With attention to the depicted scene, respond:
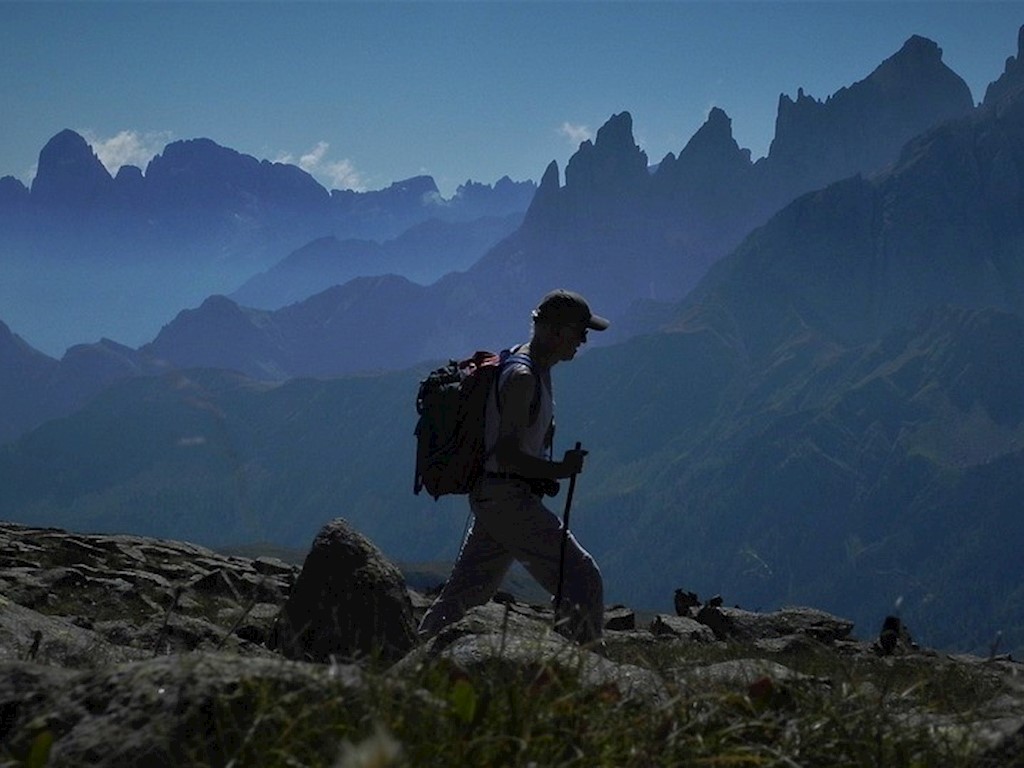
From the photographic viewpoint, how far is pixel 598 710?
408 cm

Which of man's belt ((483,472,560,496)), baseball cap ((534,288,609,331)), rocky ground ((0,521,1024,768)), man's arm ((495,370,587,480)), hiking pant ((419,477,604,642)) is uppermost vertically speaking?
baseball cap ((534,288,609,331))

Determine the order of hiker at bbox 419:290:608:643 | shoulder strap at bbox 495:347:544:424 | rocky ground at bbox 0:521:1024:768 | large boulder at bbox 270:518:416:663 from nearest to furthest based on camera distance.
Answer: rocky ground at bbox 0:521:1024:768 → hiker at bbox 419:290:608:643 → shoulder strap at bbox 495:347:544:424 → large boulder at bbox 270:518:416:663

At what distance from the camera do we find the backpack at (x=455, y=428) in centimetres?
992

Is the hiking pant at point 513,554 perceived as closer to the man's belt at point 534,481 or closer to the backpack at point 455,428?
the man's belt at point 534,481

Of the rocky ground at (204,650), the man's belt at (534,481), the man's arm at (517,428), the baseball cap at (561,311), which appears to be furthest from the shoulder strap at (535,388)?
the rocky ground at (204,650)

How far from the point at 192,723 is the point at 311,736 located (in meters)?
0.40

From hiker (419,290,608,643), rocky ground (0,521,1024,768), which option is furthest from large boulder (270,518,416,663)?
hiker (419,290,608,643)

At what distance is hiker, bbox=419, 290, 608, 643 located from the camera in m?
9.55

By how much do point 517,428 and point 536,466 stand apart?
1.13 feet

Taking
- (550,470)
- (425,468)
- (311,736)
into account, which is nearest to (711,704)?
(311,736)

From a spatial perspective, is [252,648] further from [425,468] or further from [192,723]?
[192,723]

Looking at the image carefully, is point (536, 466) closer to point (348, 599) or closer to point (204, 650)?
point (348, 599)

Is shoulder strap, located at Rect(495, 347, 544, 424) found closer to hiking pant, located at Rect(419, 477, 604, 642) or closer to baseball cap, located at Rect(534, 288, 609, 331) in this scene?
baseball cap, located at Rect(534, 288, 609, 331)

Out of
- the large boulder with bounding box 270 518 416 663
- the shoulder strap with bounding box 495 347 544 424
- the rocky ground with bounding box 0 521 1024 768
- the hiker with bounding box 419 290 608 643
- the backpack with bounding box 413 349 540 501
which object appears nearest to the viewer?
the rocky ground with bounding box 0 521 1024 768
